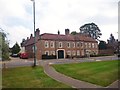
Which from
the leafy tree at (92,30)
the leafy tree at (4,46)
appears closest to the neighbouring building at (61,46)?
the leafy tree at (4,46)

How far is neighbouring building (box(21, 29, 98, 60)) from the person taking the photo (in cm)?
5973

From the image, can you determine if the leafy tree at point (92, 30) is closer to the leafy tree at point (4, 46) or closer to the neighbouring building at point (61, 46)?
the neighbouring building at point (61, 46)

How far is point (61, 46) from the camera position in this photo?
64188mm

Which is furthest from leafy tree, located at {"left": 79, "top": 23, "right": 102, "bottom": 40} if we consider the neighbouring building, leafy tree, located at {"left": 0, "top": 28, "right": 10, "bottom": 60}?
leafy tree, located at {"left": 0, "top": 28, "right": 10, "bottom": 60}

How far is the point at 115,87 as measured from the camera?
17641 millimetres

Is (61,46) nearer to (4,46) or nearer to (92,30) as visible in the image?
(4,46)

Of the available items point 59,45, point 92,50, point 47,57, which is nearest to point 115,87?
point 47,57

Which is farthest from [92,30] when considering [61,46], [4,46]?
[4,46]

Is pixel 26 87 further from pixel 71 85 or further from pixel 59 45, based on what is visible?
pixel 59 45

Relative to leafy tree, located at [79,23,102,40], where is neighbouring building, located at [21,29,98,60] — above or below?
below

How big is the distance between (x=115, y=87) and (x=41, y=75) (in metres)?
8.63

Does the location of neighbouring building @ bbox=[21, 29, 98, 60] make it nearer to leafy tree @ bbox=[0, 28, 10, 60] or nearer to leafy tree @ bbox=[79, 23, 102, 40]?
leafy tree @ bbox=[0, 28, 10, 60]

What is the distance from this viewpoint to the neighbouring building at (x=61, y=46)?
5973 centimetres

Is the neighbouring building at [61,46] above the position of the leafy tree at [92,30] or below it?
below
